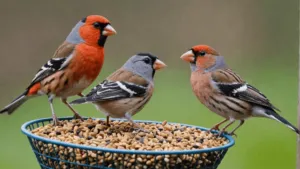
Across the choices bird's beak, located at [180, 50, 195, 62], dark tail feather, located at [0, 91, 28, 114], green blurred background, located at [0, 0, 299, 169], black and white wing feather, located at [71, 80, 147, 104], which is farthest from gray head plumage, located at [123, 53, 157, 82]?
green blurred background, located at [0, 0, 299, 169]

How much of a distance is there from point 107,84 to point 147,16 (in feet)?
28.8

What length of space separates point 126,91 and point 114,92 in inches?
4.3

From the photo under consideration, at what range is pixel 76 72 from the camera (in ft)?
22.7

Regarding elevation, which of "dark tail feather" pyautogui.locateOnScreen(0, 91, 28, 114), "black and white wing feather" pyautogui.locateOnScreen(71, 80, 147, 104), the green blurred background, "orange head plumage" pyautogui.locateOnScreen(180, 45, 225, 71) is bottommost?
the green blurred background

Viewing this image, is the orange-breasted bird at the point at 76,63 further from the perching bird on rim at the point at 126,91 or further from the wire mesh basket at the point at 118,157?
the wire mesh basket at the point at 118,157

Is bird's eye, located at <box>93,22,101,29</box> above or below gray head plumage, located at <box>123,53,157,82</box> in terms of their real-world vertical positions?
above

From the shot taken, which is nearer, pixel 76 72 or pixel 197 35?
pixel 76 72

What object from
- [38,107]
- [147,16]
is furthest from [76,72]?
[147,16]

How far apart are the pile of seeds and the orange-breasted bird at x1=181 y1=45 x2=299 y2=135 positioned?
2.21ft

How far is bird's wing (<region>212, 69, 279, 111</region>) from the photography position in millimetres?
7062

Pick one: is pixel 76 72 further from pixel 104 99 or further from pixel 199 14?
pixel 199 14

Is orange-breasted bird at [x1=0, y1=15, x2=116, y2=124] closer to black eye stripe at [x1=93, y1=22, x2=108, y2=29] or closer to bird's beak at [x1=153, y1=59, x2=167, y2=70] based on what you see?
black eye stripe at [x1=93, y1=22, x2=108, y2=29]

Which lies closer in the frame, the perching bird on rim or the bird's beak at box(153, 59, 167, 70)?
the perching bird on rim

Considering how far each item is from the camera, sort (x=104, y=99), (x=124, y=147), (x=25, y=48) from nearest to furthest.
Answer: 1. (x=124, y=147)
2. (x=104, y=99)
3. (x=25, y=48)
